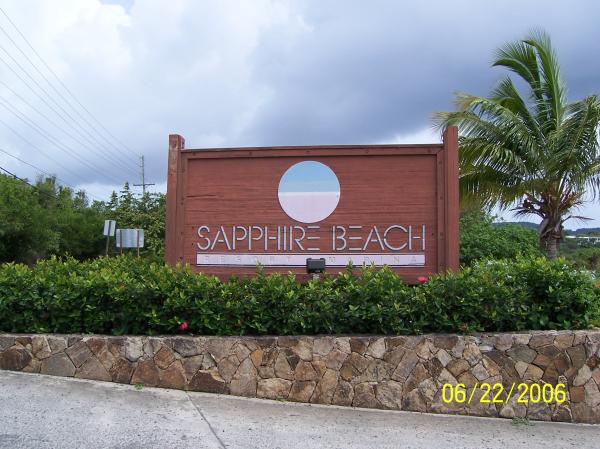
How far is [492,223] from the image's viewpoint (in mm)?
16484

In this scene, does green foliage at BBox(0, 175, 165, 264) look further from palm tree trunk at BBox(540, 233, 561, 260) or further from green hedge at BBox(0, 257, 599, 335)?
palm tree trunk at BBox(540, 233, 561, 260)

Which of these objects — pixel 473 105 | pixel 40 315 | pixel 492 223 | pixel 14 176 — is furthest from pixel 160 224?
pixel 40 315

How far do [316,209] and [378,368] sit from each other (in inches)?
75.5

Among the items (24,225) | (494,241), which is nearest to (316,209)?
(494,241)

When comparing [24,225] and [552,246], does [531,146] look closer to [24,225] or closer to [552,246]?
[552,246]

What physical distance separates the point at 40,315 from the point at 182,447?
272cm

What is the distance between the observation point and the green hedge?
5.11m

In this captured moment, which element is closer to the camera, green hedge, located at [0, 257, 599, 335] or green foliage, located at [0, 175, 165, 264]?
green hedge, located at [0, 257, 599, 335]

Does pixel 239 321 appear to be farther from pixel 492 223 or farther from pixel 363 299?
pixel 492 223

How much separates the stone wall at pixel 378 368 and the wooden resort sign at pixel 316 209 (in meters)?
1.04

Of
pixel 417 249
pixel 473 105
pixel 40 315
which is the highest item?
pixel 473 105

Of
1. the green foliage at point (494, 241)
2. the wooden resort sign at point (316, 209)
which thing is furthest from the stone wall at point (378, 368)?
the green foliage at point (494, 241)
